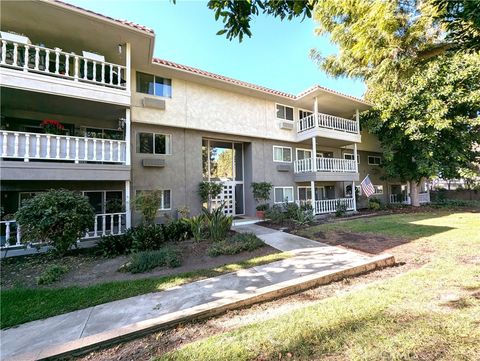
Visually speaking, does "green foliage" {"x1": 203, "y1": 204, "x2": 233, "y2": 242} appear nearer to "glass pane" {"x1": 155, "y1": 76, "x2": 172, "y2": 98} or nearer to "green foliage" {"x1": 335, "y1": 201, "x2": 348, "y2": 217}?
"glass pane" {"x1": 155, "y1": 76, "x2": 172, "y2": 98}

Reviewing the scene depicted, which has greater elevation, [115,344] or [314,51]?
[314,51]

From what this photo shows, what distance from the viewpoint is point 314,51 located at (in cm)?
1784

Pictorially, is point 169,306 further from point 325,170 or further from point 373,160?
point 373,160

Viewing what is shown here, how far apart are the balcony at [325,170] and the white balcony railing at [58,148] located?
34.9ft

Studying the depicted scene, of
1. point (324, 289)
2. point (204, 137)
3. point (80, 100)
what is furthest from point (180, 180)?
point (324, 289)

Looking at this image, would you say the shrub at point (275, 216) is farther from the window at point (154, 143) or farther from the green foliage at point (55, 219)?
the green foliage at point (55, 219)

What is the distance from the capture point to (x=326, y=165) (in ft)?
49.3

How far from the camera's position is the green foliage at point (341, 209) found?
1466cm

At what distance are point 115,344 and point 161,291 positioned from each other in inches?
62.5

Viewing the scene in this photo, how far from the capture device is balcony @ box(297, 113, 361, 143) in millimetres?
14516

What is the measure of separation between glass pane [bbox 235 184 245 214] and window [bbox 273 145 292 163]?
3.00m

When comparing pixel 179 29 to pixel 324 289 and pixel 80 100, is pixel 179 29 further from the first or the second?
pixel 324 289

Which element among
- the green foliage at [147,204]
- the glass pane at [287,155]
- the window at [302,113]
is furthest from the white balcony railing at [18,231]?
the window at [302,113]

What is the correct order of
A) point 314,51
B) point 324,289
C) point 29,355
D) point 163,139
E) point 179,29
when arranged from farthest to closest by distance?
point 314,51 → point 163,139 → point 179,29 → point 324,289 → point 29,355
